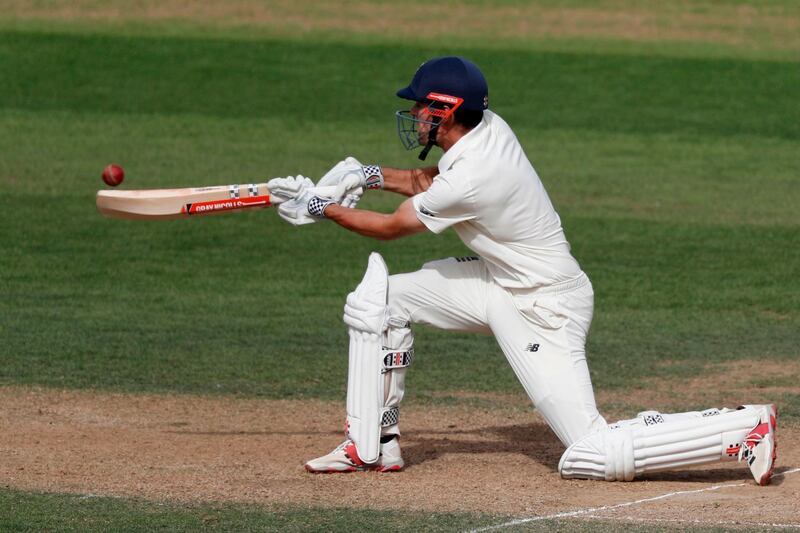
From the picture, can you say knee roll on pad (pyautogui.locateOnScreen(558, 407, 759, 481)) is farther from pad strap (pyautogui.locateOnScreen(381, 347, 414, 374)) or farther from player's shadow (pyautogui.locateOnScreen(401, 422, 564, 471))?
pad strap (pyautogui.locateOnScreen(381, 347, 414, 374))

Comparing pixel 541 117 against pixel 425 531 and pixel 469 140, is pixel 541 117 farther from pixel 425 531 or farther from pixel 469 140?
pixel 425 531

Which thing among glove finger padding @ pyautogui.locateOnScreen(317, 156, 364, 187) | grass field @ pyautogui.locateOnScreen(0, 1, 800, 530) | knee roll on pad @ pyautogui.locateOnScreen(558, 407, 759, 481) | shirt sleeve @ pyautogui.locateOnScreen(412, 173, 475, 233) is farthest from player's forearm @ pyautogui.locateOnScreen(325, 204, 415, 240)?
grass field @ pyautogui.locateOnScreen(0, 1, 800, 530)

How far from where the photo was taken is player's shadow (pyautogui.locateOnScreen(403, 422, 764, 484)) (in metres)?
6.63

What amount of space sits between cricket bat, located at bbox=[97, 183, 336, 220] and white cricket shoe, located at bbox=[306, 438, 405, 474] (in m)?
1.40

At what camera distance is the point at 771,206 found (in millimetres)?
14898

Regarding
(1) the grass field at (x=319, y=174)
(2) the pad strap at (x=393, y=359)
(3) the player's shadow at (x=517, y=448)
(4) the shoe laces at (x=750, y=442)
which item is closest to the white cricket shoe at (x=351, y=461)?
(3) the player's shadow at (x=517, y=448)

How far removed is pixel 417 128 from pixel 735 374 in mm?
3374

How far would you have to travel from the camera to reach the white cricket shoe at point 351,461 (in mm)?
6531

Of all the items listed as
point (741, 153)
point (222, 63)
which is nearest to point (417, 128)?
point (741, 153)

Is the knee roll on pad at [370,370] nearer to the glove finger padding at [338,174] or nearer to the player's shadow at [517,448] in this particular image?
the player's shadow at [517,448]

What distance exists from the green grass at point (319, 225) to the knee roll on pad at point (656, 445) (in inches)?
92.4

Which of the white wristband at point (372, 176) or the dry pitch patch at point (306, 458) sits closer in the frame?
the dry pitch patch at point (306, 458)

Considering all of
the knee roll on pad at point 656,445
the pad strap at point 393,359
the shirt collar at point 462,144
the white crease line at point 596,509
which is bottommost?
the white crease line at point 596,509

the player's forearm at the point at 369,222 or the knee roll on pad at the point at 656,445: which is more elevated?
the player's forearm at the point at 369,222
